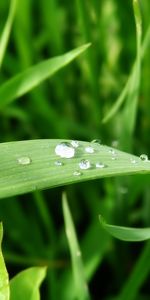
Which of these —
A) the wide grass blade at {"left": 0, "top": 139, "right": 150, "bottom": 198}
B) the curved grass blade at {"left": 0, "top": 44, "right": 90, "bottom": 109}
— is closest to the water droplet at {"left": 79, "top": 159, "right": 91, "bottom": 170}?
the wide grass blade at {"left": 0, "top": 139, "right": 150, "bottom": 198}

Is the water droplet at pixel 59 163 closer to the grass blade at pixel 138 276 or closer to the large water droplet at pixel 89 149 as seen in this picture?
the large water droplet at pixel 89 149

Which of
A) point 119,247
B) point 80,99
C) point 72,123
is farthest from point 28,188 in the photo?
point 80,99

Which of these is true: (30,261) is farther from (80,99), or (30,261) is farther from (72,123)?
(80,99)

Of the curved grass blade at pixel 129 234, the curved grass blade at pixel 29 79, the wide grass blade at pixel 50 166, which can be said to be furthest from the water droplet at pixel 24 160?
the curved grass blade at pixel 29 79

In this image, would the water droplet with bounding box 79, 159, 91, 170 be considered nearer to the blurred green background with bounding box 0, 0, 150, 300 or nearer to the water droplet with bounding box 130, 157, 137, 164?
the water droplet with bounding box 130, 157, 137, 164

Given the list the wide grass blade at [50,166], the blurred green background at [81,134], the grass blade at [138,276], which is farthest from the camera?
the blurred green background at [81,134]

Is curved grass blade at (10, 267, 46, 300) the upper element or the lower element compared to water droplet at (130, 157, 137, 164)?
lower
